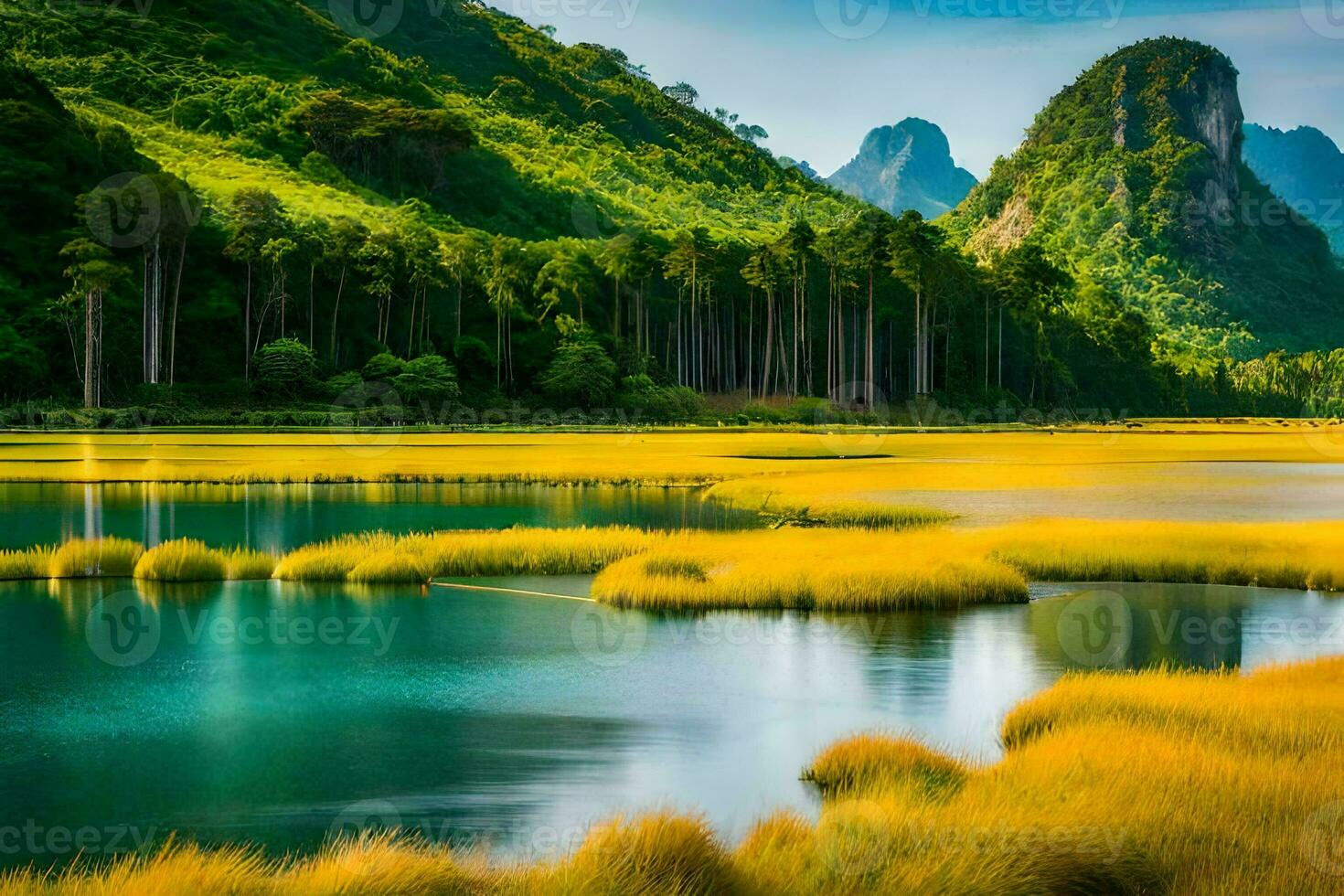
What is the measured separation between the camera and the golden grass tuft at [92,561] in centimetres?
2534

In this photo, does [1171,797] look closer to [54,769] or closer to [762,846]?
[762,846]

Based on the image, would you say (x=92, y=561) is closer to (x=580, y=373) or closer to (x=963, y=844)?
(x=963, y=844)

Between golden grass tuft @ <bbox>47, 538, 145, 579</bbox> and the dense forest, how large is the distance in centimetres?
5689

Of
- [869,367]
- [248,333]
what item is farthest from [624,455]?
[869,367]

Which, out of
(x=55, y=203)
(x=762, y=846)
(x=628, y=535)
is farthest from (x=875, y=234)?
(x=762, y=846)

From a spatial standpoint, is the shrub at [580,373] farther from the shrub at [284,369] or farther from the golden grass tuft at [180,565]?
the golden grass tuft at [180,565]

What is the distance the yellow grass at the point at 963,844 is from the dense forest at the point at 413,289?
76728 millimetres

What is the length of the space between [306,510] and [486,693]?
26339mm

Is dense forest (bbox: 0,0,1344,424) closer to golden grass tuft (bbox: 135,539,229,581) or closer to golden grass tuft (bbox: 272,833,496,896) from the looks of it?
golden grass tuft (bbox: 135,539,229,581)

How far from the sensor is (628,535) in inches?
1156

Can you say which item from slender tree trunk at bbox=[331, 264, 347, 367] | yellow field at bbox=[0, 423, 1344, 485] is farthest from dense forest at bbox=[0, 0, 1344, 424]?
yellow field at bbox=[0, 423, 1344, 485]

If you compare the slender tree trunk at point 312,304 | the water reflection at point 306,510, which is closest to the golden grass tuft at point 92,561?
the water reflection at point 306,510

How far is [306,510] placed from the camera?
40.4 meters

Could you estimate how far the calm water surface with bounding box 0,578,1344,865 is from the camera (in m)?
11.6
